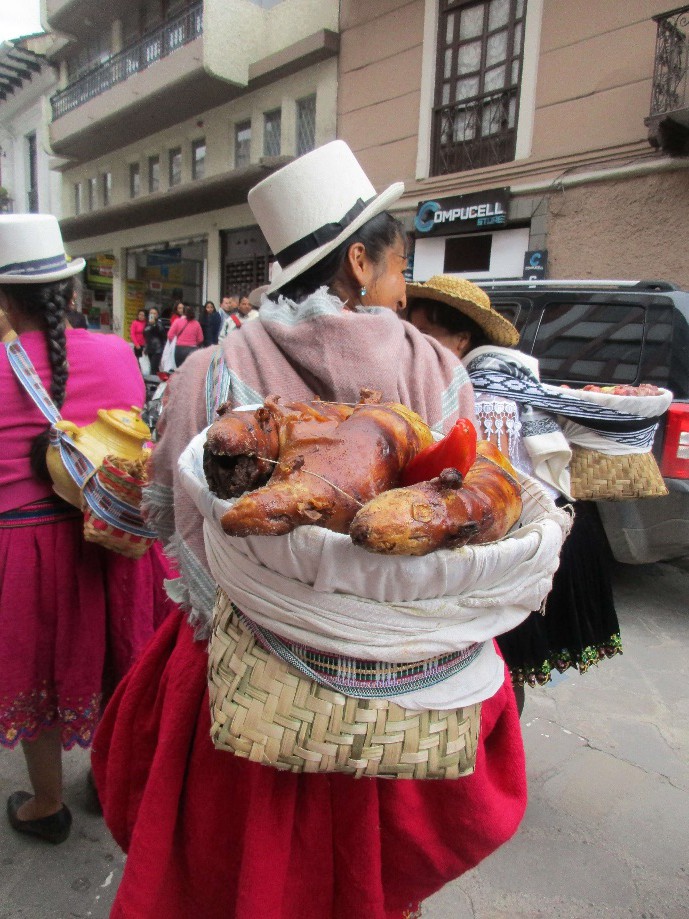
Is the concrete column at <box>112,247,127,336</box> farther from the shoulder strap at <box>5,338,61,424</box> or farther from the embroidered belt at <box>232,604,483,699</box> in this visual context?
the embroidered belt at <box>232,604,483,699</box>

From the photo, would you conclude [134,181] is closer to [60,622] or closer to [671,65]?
[671,65]

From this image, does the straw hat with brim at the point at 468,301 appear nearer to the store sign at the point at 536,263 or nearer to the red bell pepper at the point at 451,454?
the red bell pepper at the point at 451,454

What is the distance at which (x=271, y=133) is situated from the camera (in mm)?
14609

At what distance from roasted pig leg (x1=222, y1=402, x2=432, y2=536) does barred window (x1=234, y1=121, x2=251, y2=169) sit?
16020 millimetres

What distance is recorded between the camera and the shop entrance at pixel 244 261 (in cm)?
1485

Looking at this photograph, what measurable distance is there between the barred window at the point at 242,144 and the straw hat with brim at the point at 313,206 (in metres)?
15.4

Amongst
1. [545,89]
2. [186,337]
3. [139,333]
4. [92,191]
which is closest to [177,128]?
[92,191]

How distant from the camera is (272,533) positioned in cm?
74

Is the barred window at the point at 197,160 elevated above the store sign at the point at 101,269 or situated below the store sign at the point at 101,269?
above

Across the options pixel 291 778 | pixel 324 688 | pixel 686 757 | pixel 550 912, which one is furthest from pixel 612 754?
pixel 324 688

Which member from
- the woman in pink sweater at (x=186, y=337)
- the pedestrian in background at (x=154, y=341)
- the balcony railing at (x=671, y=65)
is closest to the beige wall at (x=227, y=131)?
the pedestrian in background at (x=154, y=341)

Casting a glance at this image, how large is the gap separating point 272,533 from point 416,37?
41.7 feet

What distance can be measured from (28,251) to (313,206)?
1.07 meters

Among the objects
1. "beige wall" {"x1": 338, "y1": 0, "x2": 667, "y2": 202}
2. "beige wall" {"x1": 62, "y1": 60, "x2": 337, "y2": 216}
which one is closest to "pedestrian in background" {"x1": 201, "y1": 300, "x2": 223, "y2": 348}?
"beige wall" {"x1": 62, "y1": 60, "x2": 337, "y2": 216}
